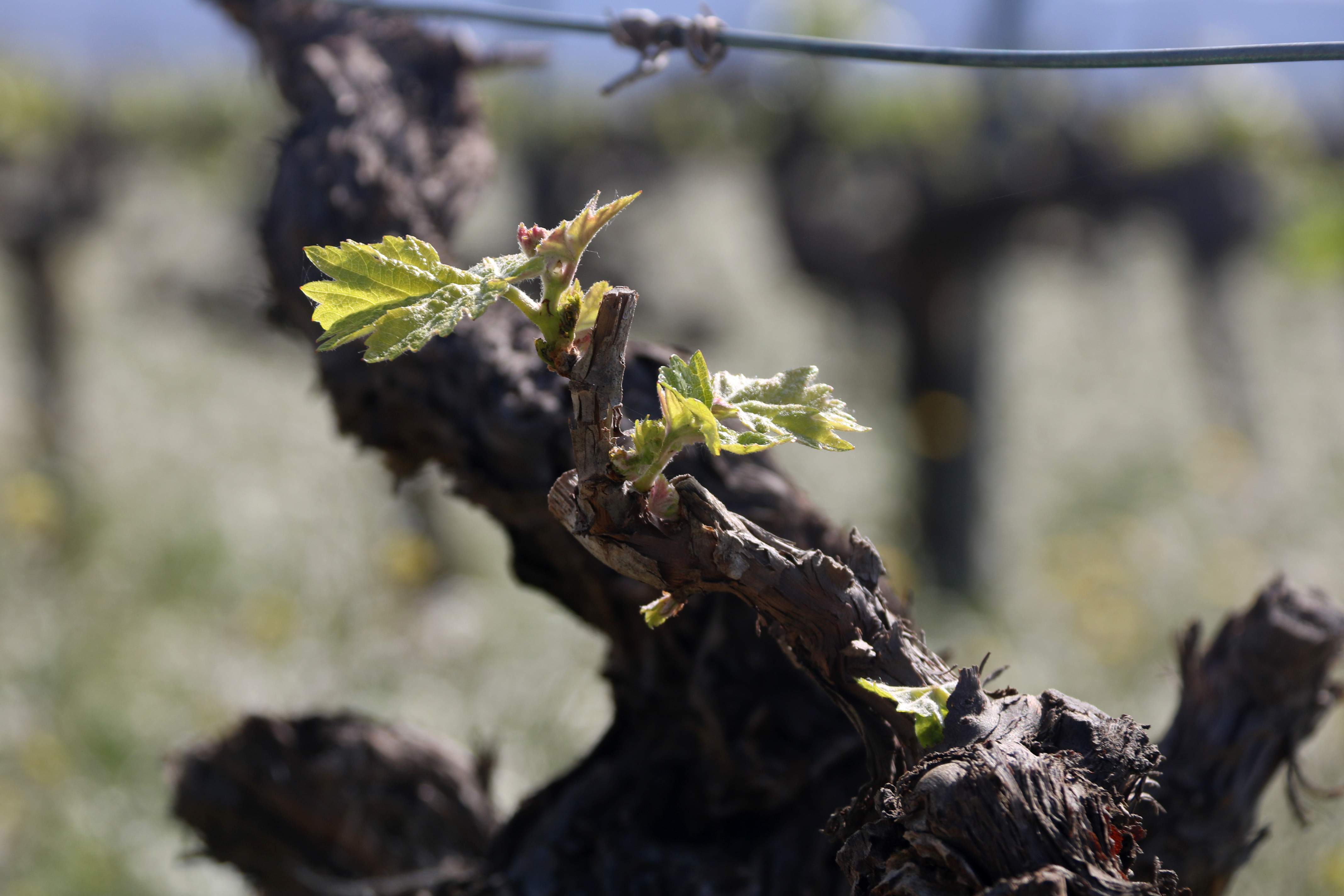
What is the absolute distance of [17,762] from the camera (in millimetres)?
3377

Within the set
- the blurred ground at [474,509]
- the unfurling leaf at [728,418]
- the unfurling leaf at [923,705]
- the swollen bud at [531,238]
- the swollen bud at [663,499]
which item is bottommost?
the unfurling leaf at [923,705]

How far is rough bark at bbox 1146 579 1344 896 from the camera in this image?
1.16 m

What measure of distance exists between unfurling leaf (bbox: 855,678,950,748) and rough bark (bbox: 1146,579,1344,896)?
0.55m

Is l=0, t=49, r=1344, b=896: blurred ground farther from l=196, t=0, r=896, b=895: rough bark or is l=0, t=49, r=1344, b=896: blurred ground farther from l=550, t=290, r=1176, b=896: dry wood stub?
l=550, t=290, r=1176, b=896: dry wood stub

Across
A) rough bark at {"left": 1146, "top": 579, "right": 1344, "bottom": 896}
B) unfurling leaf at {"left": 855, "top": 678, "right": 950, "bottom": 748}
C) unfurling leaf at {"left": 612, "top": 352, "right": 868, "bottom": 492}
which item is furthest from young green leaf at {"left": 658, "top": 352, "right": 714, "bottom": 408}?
rough bark at {"left": 1146, "top": 579, "right": 1344, "bottom": 896}

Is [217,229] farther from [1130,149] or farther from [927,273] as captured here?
[1130,149]

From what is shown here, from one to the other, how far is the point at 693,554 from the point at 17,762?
11.8ft

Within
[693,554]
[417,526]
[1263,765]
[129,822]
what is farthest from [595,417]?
[417,526]

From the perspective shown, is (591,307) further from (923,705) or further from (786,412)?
(923,705)

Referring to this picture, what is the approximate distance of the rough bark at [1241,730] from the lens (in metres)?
1.16

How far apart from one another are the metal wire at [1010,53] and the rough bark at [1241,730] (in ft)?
2.12

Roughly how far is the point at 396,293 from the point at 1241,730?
43.6 inches

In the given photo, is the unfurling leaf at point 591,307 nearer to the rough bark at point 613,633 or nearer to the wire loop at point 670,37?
the rough bark at point 613,633

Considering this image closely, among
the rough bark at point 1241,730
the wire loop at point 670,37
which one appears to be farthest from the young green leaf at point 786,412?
the rough bark at point 1241,730
